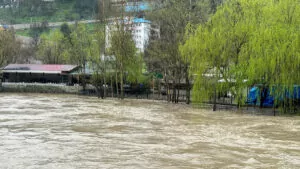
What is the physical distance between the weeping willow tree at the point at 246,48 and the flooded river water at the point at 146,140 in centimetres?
294

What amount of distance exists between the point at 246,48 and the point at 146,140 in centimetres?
1359

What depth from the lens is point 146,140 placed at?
1750 cm

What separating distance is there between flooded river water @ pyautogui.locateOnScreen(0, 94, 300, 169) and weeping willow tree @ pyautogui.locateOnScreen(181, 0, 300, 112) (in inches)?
116

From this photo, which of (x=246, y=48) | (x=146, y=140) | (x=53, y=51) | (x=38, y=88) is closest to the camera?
(x=146, y=140)

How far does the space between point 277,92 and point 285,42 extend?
138 inches

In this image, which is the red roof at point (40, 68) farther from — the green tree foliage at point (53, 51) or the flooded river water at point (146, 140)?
the flooded river water at point (146, 140)

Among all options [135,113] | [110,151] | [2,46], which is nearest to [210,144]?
[110,151]

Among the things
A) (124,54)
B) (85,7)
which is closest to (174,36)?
(124,54)

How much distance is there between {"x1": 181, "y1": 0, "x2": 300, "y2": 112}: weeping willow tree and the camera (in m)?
26.6

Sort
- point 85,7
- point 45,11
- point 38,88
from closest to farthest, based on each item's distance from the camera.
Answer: point 38,88 < point 85,7 < point 45,11

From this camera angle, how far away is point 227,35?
2884 cm

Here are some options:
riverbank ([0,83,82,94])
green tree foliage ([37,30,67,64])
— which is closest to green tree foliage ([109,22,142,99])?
riverbank ([0,83,82,94])

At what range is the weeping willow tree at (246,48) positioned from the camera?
1046 inches

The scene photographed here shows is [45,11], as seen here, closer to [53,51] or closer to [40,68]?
[53,51]
